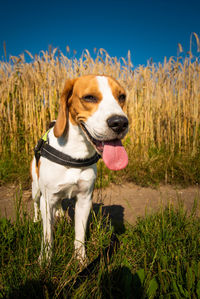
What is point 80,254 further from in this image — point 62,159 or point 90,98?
point 90,98

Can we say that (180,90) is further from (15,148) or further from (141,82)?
(15,148)

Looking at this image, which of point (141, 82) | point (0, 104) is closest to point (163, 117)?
point (141, 82)

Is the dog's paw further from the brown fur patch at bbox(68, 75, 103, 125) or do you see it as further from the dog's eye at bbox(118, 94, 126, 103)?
the dog's eye at bbox(118, 94, 126, 103)

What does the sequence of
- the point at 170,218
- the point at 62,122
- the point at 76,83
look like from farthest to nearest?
1. the point at 170,218
2. the point at 76,83
3. the point at 62,122

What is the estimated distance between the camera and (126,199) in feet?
10.8

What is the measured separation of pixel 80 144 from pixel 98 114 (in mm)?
387

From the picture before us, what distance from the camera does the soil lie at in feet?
9.04

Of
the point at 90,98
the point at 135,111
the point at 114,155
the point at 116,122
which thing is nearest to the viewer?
the point at 116,122

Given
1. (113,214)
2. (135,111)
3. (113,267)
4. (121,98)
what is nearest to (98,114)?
(121,98)

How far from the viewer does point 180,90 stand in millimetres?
4957

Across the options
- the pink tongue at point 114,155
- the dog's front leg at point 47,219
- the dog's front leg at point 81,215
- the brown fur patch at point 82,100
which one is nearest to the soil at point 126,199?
the dog's front leg at point 81,215

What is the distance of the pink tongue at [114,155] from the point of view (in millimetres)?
1483

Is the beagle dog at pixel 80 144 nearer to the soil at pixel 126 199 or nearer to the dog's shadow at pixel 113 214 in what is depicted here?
the dog's shadow at pixel 113 214

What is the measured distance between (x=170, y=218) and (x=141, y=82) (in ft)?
14.0
